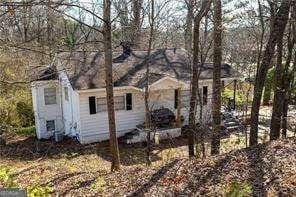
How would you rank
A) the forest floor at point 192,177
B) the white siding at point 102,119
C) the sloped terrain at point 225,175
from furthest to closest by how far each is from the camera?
the white siding at point 102,119, the forest floor at point 192,177, the sloped terrain at point 225,175

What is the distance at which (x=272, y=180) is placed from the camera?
952cm

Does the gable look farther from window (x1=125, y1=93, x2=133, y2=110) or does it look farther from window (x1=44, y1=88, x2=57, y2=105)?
window (x1=44, y1=88, x2=57, y2=105)

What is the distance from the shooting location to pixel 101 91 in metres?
22.9

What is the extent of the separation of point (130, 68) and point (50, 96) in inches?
208

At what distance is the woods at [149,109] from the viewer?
38.0 ft

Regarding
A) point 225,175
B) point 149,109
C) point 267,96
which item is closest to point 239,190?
point 225,175

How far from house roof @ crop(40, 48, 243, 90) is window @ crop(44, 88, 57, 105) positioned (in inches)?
59.2

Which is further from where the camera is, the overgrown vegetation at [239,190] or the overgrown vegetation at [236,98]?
the overgrown vegetation at [236,98]

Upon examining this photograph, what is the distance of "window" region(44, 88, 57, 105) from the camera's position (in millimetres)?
25297

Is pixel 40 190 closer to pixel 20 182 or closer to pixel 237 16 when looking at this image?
pixel 20 182

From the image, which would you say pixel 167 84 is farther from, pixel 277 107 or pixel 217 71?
pixel 217 71

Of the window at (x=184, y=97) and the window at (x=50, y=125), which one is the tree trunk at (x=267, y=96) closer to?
the window at (x=184, y=97)

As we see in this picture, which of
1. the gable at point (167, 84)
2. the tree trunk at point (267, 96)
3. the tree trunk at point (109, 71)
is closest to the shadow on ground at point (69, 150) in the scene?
the gable at point (167, 84)

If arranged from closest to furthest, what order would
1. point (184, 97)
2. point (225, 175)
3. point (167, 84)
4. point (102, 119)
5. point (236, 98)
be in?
point (225, 175)
point (102, 119)
point (167, 84)
point (184, 97)
point (236, 98)
